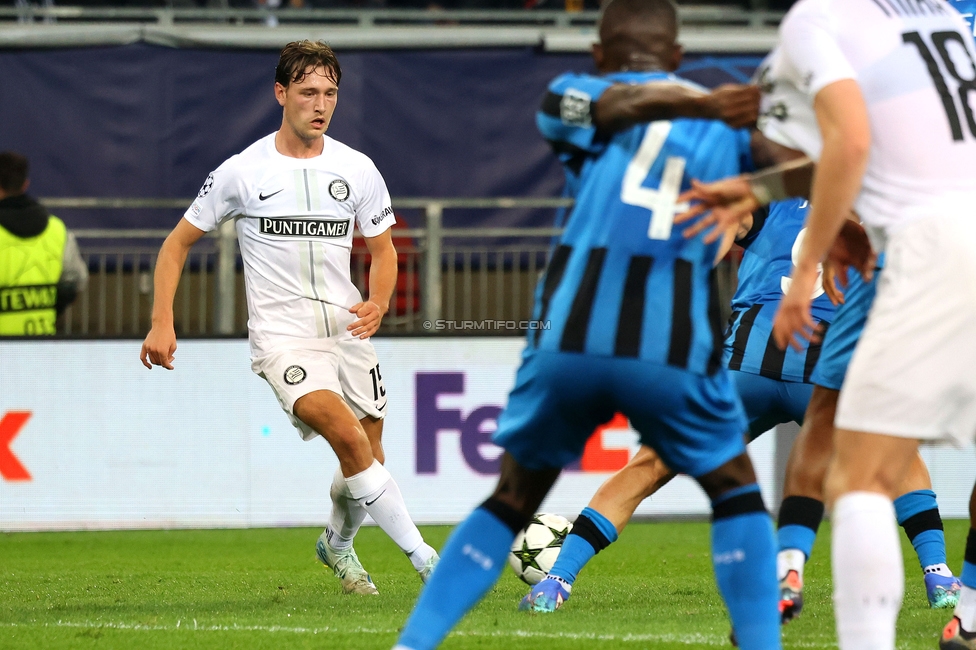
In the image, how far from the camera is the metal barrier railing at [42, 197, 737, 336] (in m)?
10.3

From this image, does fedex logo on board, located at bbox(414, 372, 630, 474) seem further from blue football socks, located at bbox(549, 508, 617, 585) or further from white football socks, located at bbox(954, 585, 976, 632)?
white football socks, located at bbox(954, 585, 976, 632)

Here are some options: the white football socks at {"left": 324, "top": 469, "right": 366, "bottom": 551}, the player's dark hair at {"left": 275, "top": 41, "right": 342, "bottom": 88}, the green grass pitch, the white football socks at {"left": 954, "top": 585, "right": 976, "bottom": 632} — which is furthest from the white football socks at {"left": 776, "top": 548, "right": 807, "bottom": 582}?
the player's dark hair at {"left": 275, "top": 41, "right": 342, "bottom": 88}

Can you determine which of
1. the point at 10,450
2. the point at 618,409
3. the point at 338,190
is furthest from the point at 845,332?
the point at 10,450

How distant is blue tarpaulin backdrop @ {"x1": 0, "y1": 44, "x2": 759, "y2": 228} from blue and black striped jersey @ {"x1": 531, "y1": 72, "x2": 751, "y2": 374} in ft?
29.3

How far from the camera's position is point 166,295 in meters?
5.90

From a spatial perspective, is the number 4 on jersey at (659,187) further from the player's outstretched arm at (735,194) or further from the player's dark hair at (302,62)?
the player's dark hair at (302,62)

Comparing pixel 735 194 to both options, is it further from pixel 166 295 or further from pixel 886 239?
pixel 166 295

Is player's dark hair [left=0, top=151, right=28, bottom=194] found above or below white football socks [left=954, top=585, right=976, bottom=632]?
above

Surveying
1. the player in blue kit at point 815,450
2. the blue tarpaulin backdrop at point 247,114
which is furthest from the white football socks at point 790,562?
the blue tarpaulin backdrop at point 247,114

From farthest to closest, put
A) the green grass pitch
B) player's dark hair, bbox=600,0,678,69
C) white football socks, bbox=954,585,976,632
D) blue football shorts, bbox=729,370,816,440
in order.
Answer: blue football shorts, bbox=729,370,816,440 → the green grass pitch → white football socks, bbox=954,585,976,632 → player's dark hair, bbox=600,0,678,69

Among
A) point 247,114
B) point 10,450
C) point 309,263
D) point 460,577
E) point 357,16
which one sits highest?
point 357,16

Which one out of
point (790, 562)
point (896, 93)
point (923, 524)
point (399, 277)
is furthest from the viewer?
point (399, 277)

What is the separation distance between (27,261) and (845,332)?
23.2ft

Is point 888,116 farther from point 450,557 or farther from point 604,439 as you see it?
point 604,439
